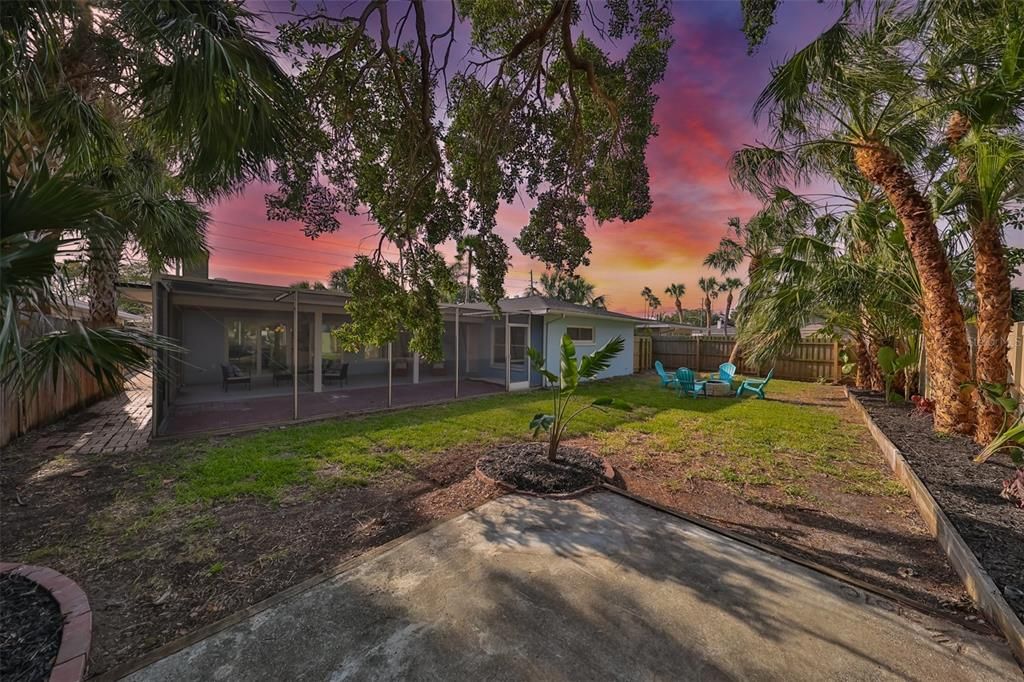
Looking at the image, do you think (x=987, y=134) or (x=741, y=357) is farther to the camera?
(x=741, y=357)

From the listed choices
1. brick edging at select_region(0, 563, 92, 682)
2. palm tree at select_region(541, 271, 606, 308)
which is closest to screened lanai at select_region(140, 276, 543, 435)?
brick edging at select_region(0, 563, 92, 682)

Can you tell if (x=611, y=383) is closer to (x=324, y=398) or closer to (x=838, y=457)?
(x=838, y=457)

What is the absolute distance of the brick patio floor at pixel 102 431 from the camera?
249 inches

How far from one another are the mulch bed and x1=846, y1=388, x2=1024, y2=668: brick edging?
2.8 inches

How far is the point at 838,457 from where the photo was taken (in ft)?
20.4

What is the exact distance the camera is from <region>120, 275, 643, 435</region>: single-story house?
31.9 feet

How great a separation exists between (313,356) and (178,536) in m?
9.68

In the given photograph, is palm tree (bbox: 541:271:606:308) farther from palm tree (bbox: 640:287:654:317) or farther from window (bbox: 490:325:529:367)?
window (bbox: 490:325:529:367)

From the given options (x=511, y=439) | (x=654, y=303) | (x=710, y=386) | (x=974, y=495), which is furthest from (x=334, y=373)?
(x=654, y=303)

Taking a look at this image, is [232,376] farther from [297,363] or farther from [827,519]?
[827,519]

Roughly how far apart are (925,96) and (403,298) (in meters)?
7.95

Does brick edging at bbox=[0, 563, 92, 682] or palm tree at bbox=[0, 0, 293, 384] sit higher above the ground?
palm tree at bbox=[0, 0, 293, 384]

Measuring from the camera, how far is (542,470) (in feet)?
16.9

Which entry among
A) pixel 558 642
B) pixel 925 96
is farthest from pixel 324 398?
pixel 925 96
